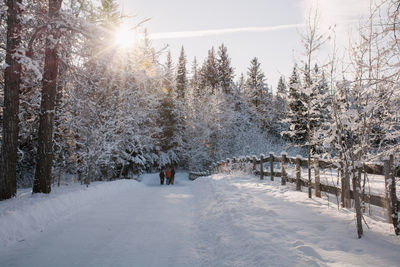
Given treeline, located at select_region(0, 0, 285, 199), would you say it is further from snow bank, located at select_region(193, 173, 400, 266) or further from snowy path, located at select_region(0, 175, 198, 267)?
snow bank, located at select_region(193, 173, 400, 266)

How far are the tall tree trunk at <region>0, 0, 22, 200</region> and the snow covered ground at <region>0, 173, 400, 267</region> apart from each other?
3.13ft

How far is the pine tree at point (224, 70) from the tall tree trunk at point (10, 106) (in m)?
40.2

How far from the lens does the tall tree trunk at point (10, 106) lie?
741 centimetres

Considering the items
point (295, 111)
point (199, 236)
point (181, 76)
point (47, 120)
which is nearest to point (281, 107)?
point (181, 76)

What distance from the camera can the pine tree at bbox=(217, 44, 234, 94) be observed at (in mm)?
47188

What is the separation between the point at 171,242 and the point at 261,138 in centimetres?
2728

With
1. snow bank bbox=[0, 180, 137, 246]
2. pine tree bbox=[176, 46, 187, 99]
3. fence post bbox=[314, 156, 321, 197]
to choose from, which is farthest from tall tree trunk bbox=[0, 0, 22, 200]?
pine tree bbox=[176, 46, 187, 99]

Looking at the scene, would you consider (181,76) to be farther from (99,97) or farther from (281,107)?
(99,97)

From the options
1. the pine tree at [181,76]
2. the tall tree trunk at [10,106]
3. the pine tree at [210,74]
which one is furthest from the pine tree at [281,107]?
the pine tree at [181,76]

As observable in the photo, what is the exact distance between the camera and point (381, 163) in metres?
4.88

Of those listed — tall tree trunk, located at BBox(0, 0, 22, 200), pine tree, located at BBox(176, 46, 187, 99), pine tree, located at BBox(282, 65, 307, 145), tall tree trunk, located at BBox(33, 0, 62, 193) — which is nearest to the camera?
tall tree trunk, located at BBox(0, 0, 22, 200)

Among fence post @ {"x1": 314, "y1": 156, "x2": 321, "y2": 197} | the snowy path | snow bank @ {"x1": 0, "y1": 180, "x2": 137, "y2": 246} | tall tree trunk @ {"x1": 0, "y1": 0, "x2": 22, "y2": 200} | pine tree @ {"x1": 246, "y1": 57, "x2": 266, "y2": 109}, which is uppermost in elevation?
pine tree @ {"x1": 246, "y1": 57, "x2": 266, "y2": 109}

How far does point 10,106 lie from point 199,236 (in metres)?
6.67

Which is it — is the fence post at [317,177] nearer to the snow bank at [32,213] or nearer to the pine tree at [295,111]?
the pine tree at [295,111]
